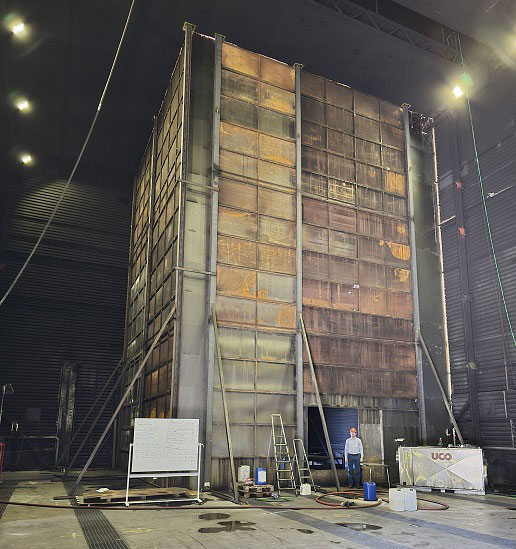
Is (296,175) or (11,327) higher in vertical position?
(296,175)

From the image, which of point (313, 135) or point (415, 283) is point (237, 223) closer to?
point (313, 135)

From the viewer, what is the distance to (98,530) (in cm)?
862

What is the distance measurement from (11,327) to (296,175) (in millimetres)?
13500

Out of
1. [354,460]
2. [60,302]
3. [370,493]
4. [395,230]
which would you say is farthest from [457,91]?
[60,302]

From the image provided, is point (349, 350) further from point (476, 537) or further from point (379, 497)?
point (476, 537)

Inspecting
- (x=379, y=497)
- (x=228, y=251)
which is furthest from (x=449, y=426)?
(x=228, y=251)

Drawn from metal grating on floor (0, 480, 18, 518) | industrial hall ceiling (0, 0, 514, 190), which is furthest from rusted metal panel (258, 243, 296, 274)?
metal grating on floor (0, 480, 18, 518)

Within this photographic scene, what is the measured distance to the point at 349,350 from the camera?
1703cm

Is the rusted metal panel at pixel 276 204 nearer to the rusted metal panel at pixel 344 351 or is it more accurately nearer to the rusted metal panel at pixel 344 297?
the rusted metal panel at pixel 344 297

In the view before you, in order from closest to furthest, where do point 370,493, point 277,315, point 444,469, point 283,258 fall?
point 370,493
point 444,469
point 277,315
point 283,258

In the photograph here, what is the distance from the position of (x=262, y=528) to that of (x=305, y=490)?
4802 mm

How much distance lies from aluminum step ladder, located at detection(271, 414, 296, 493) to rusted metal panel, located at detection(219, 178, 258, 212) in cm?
655

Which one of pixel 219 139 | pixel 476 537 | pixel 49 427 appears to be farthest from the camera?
pixel 49 427

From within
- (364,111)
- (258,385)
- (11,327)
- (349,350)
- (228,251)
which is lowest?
(258,385)
